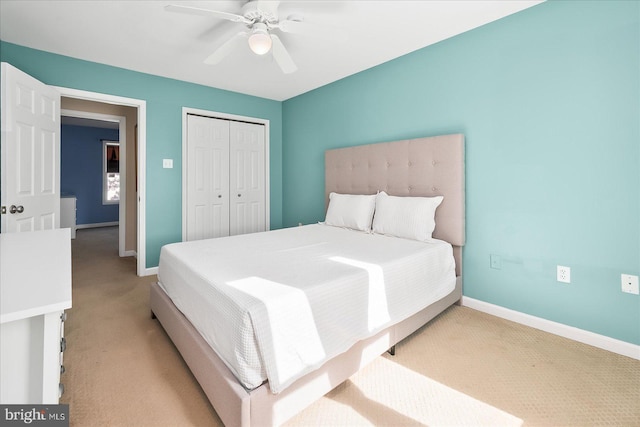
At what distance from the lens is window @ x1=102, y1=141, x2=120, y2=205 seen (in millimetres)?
7648

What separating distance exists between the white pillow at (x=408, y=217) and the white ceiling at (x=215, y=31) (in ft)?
4.84

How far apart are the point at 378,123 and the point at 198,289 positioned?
2632 millimetres

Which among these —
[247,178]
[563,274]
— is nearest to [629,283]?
[563,274]

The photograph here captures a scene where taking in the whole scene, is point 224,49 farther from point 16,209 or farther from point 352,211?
point 16,209

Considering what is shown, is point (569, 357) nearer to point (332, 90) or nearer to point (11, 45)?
point (332, 90)

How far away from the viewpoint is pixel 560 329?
7.25ft

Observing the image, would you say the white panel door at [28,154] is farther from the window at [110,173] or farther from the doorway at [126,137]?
the window at [110,173]

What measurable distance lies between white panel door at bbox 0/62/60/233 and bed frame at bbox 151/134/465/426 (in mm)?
1358

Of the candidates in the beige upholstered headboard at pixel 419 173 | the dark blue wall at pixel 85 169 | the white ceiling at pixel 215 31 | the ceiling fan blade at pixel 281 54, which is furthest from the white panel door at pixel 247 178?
the dark blue wall at pixel 85 169

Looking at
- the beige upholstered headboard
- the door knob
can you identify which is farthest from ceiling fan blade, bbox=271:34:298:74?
the door knob

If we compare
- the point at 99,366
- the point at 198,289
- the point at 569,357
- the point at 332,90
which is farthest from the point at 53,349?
the point at 332,90

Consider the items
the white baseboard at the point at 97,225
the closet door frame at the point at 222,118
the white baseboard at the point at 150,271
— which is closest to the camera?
the white baseboard at the point at 150,271

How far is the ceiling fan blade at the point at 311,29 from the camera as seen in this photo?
2.05 m

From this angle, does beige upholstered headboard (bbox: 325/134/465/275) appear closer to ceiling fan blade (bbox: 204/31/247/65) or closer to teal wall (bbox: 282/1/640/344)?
teal wall (bbox: 282/1/640/344)
